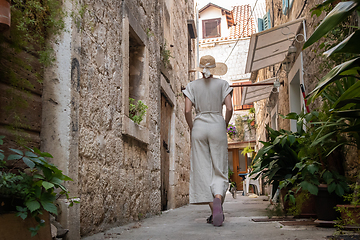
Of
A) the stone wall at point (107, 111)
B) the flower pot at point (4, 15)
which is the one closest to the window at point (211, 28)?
the stone wall at point (107, 111)

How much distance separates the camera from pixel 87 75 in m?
2.86

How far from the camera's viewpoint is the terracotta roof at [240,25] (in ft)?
65.3

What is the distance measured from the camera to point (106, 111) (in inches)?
127

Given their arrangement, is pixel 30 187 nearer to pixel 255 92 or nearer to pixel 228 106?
pixel 228 106

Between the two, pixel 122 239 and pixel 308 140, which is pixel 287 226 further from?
pixel 122 239

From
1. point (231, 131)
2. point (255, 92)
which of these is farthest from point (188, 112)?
point (231, 131)

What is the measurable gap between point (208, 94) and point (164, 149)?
2.45m

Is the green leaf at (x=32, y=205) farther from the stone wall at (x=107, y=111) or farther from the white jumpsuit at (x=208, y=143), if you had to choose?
the white jumpsuit at (x=208, y=143)

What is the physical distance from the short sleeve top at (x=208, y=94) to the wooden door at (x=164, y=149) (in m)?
2.09

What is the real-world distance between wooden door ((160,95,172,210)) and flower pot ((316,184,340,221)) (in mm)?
3186

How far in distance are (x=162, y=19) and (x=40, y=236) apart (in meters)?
→ 4.85

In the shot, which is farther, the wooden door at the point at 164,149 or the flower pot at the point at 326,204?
the wooden door at the point at 164,149

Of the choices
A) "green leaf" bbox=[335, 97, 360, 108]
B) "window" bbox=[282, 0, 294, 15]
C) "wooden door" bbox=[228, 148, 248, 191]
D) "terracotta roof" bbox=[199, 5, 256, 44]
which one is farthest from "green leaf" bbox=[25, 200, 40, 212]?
"wooden door" bbox=[228, 148, 248, 191]

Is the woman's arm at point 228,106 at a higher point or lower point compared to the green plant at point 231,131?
lower
